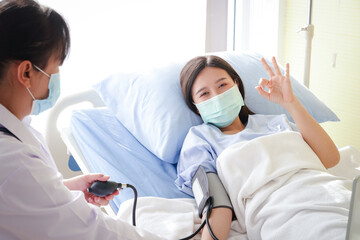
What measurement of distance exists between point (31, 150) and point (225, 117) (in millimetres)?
917

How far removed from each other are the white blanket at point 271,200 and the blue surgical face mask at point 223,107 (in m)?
0.25

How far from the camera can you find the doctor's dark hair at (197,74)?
1.86 meters

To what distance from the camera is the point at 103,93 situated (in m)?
2.09

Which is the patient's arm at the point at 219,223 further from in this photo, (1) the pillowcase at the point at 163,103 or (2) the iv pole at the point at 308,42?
(2) the iv pole at the point at 308,42

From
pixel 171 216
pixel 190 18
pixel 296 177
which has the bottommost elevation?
pixel 171 216

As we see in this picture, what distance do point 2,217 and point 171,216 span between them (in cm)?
59

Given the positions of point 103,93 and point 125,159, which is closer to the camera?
point 125,159

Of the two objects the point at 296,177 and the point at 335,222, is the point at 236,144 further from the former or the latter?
the point at 335,222

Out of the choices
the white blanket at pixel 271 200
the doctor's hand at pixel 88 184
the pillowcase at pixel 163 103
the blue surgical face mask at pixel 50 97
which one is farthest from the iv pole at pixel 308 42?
the blue surgical face mask at pixel 50 97

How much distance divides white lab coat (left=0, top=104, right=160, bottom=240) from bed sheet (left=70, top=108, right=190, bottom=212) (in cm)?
55

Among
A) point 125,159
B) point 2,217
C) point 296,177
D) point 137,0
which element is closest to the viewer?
point 2,217

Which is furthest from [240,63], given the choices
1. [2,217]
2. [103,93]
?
[2,217]

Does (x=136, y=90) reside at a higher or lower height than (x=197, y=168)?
higher

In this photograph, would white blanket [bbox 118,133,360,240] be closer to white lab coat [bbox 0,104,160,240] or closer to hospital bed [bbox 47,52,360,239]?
hospital bed [bbox 47,52,360,239]
